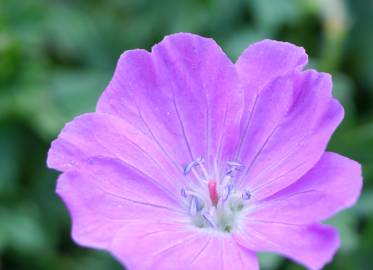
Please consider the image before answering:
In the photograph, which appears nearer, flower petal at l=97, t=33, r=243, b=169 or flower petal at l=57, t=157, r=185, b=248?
flower petal at l=57, t=157, r=185, b=248

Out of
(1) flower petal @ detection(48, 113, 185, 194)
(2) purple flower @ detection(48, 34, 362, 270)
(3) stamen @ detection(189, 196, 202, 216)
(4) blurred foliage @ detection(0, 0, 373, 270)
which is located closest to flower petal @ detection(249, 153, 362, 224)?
(2) purple flower @ detection(48, 34, 362, 270)

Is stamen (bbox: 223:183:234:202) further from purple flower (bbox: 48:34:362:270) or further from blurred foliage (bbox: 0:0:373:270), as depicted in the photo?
blurred foliage (bbox: 0:0:373:270)

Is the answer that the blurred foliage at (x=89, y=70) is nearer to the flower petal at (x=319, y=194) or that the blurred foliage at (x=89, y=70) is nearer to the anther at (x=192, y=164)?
the anther at (x=192, y=164)

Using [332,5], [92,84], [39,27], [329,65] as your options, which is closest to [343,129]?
[329,65]

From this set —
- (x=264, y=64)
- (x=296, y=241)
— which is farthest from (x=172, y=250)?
(x=264, y=64)

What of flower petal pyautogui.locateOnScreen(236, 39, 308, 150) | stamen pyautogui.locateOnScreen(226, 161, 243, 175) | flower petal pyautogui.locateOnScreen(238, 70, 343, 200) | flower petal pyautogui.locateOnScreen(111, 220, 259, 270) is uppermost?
flower petal pyautogui.locateOnScreen(236, 39, 308, 150)

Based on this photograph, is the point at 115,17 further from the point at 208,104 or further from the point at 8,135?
the point at 208,104
